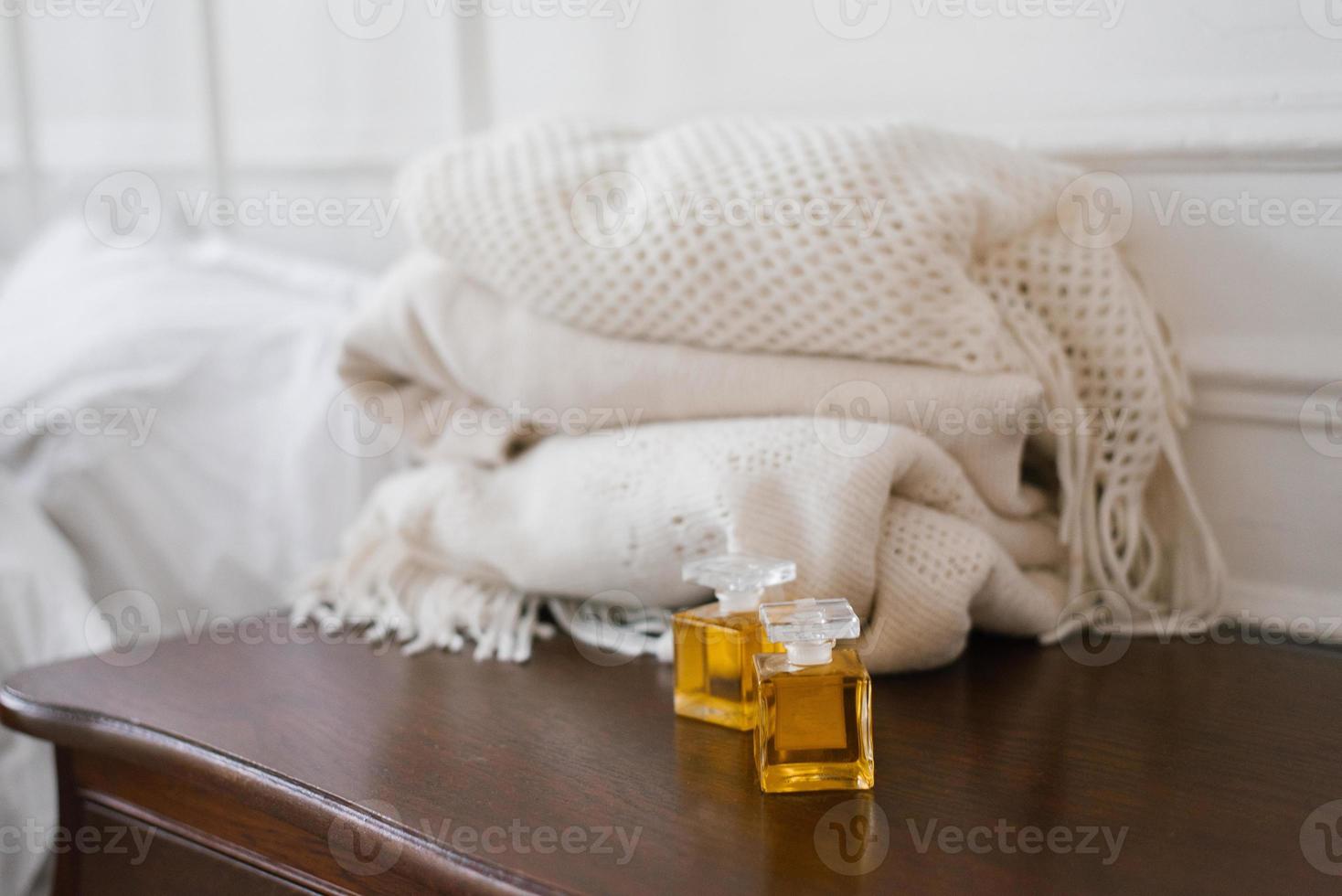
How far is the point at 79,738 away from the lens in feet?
2.23

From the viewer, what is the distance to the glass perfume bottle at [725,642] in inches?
24.5

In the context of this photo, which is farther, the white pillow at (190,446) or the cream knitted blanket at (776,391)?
the white pillow at (190,446)

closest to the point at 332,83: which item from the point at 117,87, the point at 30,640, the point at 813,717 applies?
the point at 117,87

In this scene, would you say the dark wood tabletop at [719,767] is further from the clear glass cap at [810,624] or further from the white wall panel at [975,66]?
the white wall panel at [975,66]

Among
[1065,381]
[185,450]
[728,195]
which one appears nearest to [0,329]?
[185,450]

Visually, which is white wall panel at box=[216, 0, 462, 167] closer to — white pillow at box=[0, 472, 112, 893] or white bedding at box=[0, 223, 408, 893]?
white bedding at box=[0, 223, 408, 893]

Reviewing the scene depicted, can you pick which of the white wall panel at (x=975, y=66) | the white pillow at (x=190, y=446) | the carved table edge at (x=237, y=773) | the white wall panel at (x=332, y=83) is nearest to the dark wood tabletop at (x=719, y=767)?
the carved table edge at (x=237, y=773)

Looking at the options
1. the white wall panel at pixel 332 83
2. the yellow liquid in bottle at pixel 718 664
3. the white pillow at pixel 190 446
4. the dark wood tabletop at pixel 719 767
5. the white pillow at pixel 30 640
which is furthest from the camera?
the white wall panel at pixel 332 83

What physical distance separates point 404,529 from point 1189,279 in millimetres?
565

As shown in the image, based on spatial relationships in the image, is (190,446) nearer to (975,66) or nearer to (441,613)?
(441,613)

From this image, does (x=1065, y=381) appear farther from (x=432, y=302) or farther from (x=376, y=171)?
(x=376, y=171)

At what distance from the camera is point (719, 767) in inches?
23.2

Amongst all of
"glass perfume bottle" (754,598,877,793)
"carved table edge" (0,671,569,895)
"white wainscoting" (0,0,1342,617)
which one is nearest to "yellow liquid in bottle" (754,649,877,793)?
"glass perfume bottle" (754,598,877,793)

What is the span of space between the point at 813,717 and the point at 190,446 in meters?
0.70
